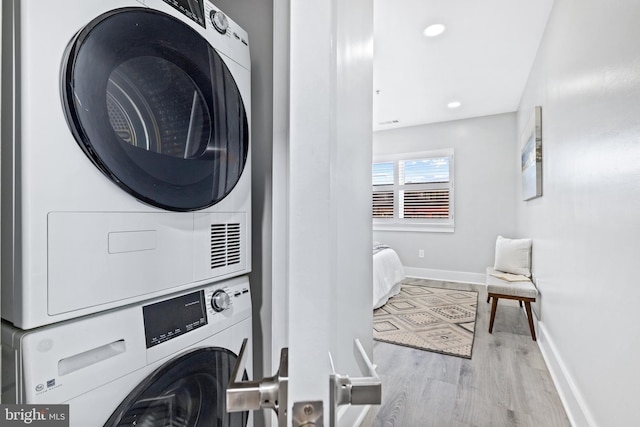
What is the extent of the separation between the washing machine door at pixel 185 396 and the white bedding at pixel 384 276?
229cm

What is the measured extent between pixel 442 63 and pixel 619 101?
2.12 metres

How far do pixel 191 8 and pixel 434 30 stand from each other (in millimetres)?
2257

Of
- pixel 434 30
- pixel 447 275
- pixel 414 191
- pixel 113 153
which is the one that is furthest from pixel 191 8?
pixel 447 275

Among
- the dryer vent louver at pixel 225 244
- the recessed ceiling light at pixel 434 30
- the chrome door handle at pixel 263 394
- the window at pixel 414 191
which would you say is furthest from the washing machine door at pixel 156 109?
the window at pixel 414 191

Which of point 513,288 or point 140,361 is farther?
point 513,288

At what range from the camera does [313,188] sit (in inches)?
12.7

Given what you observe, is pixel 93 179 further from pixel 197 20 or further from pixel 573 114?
pixel 573 114

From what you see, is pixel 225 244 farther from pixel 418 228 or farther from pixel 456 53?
pixel 418 228

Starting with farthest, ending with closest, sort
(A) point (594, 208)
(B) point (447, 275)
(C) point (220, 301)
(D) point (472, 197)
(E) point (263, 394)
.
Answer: (B) point (447, 275), (D) point (472, 197), (A) point (594, 208), (C) point (220, 301), (E) point (263, 394)

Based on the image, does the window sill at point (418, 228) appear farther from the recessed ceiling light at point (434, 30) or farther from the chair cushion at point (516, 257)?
the recessed ceiling light at point (434, 30)

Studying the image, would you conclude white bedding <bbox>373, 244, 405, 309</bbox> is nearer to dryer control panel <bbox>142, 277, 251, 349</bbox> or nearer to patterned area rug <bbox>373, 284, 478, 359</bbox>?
patterned area rug <bbox>373, 284, 478, 359</bbox>

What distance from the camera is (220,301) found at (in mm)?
943

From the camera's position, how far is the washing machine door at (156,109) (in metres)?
0.63

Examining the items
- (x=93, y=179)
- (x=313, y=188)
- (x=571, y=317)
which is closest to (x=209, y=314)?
(x=93, y=179)
